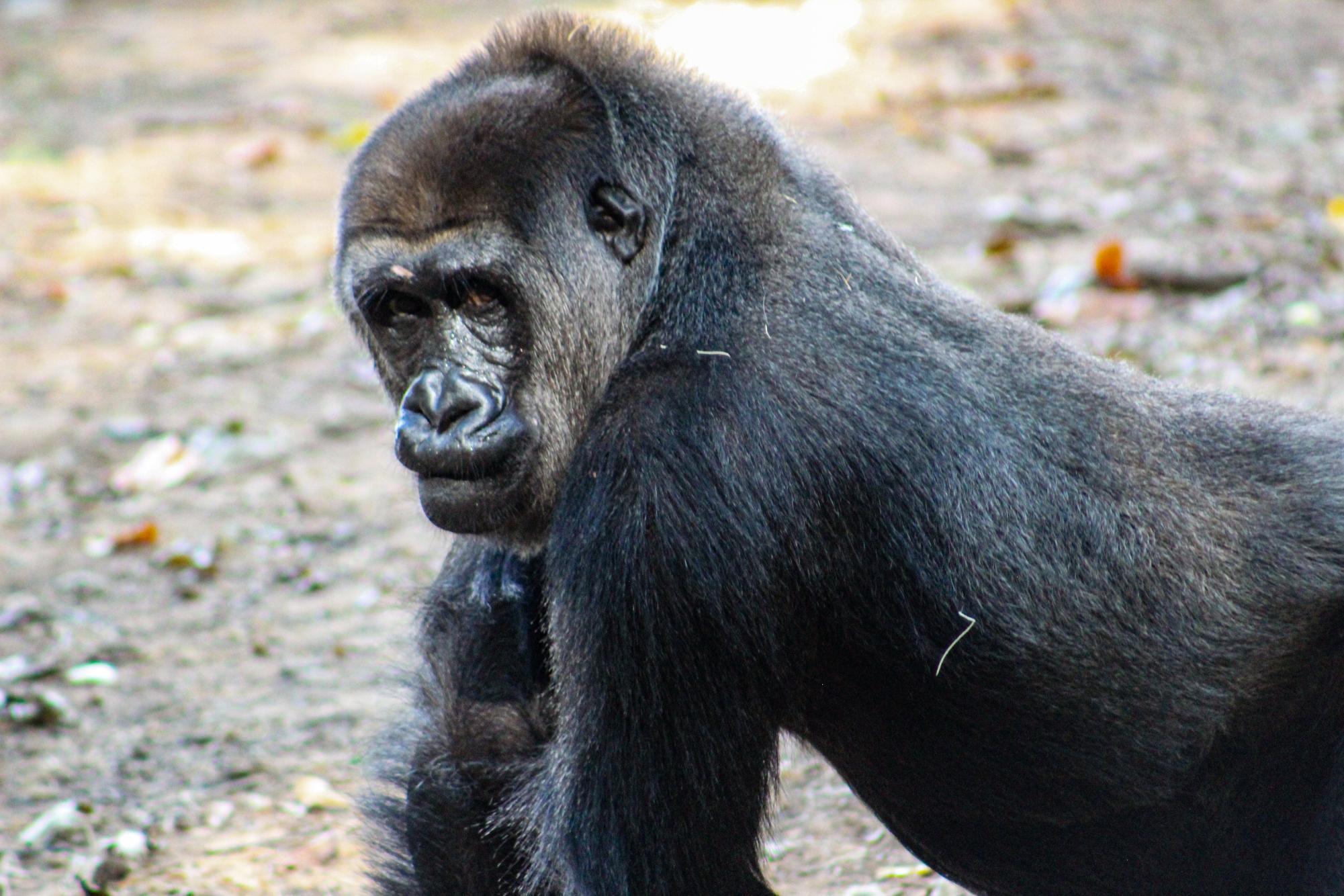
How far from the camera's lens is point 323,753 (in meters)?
5.43

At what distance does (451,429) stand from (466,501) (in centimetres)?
19

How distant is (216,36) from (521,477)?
11.4 metres

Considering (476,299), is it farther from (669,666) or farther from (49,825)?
(49,825)

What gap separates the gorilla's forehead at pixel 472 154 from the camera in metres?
3.97

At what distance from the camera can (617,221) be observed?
4.05 meters

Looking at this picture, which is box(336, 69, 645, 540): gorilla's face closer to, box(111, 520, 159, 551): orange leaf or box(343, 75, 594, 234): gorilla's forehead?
box(343, 75, 594, 234): gorilla's forehead

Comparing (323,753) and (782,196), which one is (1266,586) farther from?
(323,753)

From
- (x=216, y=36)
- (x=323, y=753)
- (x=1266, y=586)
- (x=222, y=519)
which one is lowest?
(x=216, y=36)

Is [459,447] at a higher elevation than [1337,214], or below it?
higher

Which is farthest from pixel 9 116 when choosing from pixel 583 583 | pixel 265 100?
pixel 583 583

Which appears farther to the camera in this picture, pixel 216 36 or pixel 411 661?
pixel 216 36

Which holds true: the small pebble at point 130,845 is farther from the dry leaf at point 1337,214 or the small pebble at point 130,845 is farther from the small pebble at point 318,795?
the dry leaf at point 1337,214

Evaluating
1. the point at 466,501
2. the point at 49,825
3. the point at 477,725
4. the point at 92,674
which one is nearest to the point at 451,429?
the point at 466,501

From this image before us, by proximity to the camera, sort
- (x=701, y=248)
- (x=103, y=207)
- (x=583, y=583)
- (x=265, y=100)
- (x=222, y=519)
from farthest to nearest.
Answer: (x=265, y=100) < (x=103, y=207) < (x=222, y=519) < (x=701, y=248) < (x=583, y=583)
